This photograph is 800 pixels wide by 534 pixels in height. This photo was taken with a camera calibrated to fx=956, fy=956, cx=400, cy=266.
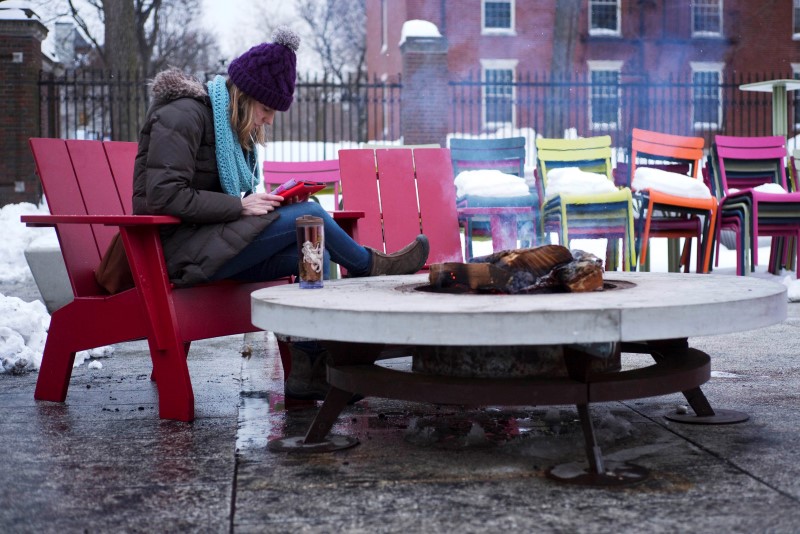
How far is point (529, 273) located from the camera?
2867 millimetres

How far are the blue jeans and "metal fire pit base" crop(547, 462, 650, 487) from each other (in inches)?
50.4

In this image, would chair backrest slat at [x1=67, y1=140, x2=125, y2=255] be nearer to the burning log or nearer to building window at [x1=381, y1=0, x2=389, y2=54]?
the burning log

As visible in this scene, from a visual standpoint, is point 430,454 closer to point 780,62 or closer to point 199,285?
point 199,285

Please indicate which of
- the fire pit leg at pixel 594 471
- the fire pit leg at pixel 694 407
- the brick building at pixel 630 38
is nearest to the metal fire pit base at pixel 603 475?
the fire pit leg at pixel 594 471

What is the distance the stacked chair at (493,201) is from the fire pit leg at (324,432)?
3905mm

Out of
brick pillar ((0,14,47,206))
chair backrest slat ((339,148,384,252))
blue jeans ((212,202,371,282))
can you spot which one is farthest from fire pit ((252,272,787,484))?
brick pillar ((0,14,47,206))

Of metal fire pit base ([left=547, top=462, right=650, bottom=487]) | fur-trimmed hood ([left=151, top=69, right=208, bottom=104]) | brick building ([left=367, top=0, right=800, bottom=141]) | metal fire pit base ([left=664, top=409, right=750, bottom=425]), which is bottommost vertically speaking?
metal fire pit base ([left=664, top=409, right=750, bottom=425])

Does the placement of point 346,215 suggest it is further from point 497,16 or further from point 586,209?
point 497,16

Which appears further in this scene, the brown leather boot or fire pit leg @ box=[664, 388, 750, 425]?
the brown leather boot

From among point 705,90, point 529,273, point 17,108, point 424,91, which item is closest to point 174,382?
point 529,273

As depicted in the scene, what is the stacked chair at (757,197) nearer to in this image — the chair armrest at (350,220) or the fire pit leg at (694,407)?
the chair armrest at (350,220)

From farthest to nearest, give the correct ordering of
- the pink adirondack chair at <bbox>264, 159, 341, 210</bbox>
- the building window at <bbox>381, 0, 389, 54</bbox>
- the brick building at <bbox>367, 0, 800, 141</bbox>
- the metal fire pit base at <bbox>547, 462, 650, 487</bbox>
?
the building window at <bbox>381, 0, 389, 54</bbox>, the brick building at <bbox>367, 0, 800, 141</bbox>, the pink adirondack chair at <bbox>264, 159, 341, 210</bbox>, the metal fire pit base at <bbox>547, 462, 650, 487</bbox>

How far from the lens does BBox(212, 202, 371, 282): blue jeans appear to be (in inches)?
134

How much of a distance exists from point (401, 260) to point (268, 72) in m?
0.86
